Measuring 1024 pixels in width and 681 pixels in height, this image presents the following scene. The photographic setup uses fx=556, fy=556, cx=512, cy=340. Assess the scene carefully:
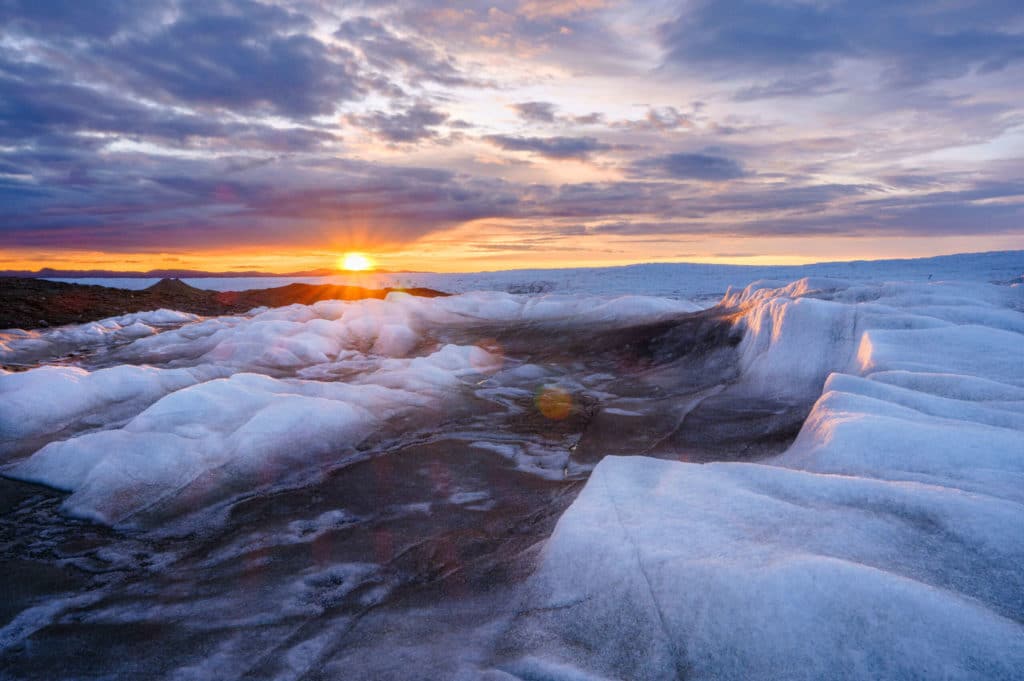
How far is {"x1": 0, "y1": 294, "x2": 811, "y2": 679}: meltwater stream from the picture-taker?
3475mm

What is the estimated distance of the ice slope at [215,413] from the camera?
6074 mm

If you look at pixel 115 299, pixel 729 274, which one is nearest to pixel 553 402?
pixel 115 299

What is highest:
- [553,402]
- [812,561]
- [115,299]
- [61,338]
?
[115,299]

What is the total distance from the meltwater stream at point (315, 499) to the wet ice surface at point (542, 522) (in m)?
0.03

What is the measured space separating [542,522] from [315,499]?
2.48 m

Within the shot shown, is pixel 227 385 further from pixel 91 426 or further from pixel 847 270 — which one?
pixel 847 270

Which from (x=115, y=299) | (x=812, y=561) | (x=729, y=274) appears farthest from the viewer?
(x=729, y=274)

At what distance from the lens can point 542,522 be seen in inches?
198

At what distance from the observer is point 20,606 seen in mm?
3982

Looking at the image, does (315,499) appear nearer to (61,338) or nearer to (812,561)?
(812,561)

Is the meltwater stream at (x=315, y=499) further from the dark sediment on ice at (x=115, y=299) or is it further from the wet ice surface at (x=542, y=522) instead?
the dark sediment on ice at (x=115, y=299)

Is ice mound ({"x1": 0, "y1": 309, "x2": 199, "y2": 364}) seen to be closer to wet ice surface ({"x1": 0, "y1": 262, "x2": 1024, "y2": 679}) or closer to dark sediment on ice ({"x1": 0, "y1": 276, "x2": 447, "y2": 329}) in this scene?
dark sediment on ice ({"x1": 0, "y1": 276, "x2": 447, "y2": 329})

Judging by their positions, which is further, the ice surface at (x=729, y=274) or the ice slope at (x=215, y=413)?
the ice surface at (x=729, y=274)

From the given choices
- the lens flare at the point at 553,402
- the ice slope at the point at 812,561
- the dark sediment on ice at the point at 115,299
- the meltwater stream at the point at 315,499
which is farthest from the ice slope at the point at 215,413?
the dark sediment on ice at the point at 115,299
